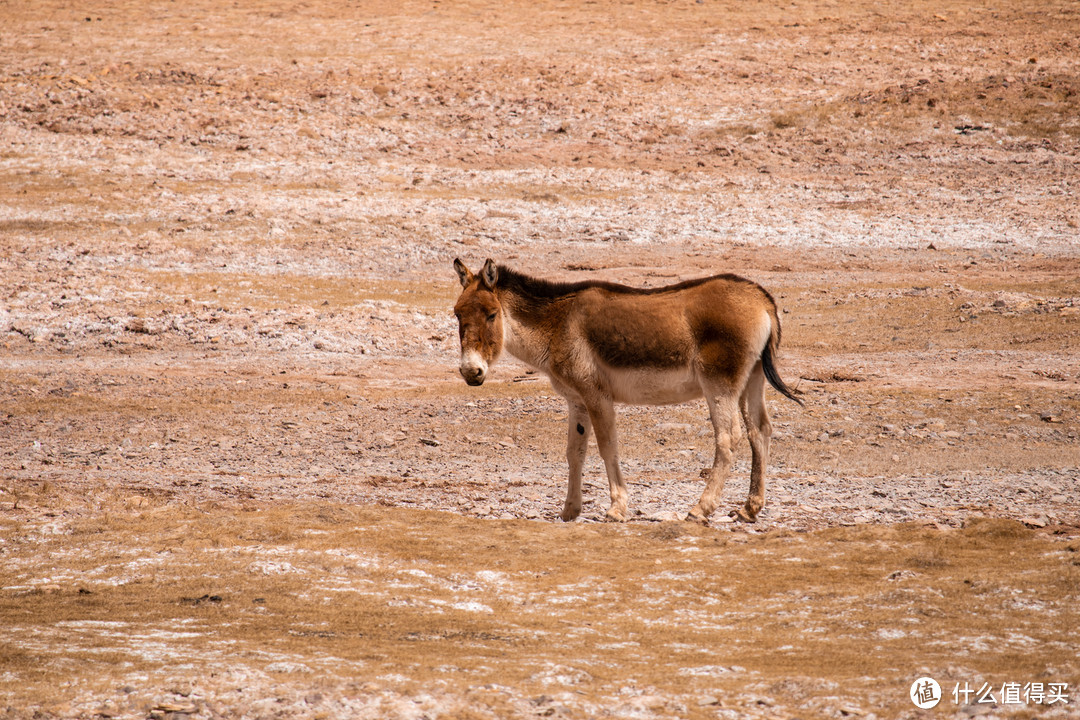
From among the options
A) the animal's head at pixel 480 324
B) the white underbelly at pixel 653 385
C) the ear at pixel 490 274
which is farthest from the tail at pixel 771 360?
the ear at pixel 490 274

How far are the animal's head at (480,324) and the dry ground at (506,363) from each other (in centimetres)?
134

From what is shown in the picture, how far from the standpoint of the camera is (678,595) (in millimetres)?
7188

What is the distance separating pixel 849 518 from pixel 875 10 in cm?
2779

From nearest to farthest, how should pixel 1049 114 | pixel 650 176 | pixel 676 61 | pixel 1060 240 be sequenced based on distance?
pixel 1060 240, pixel 650 176, pixel 1049 114, pixel 676 61

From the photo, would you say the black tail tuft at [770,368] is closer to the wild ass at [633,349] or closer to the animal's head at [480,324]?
the wild ass at [633,349]

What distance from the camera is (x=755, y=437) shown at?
939cm

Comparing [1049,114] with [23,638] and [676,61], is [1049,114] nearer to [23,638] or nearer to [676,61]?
[676,61]

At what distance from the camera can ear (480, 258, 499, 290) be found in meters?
A: 9.70

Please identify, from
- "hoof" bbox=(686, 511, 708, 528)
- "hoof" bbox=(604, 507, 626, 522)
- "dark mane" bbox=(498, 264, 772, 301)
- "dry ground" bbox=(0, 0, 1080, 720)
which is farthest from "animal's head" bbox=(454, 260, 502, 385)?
"hoof" bbox=(686, 511, 708, 528)

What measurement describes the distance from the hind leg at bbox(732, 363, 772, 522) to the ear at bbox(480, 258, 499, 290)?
244cm

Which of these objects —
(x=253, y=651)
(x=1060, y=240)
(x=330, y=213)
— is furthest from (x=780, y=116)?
(x=253, y=651)

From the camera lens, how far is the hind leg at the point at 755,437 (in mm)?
9227

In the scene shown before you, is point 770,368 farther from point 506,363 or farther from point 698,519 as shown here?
point 506,363

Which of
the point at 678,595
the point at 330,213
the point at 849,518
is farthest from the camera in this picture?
the point at 330,213
